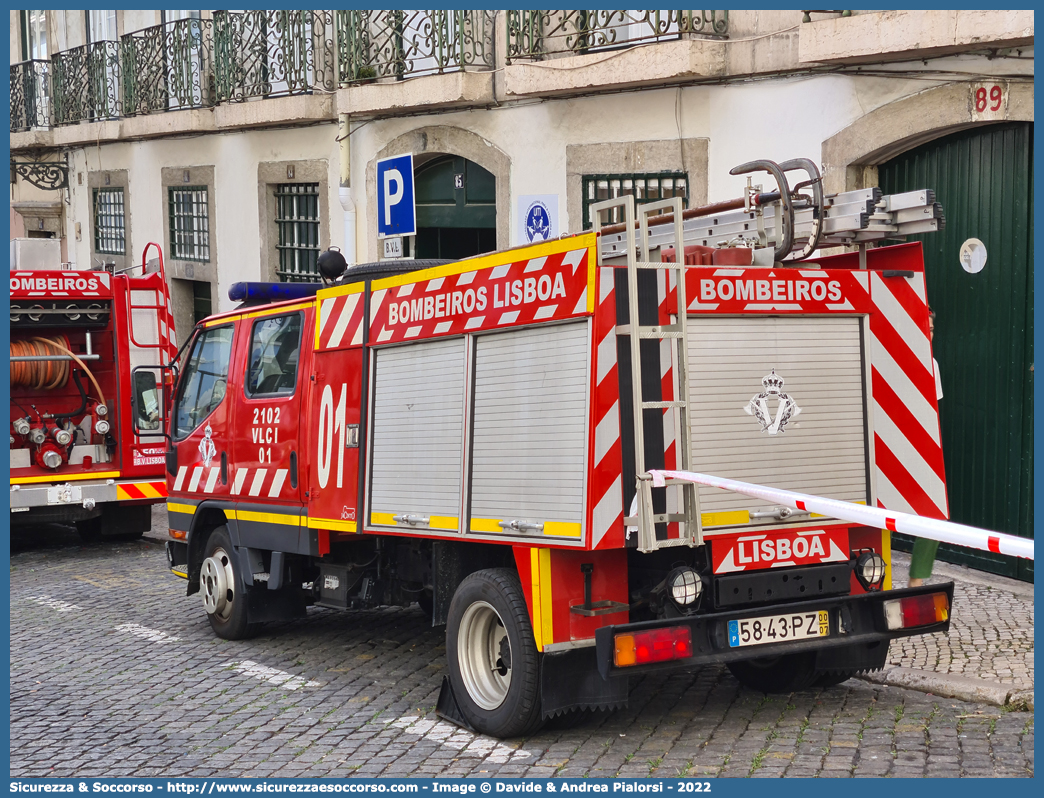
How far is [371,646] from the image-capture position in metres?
8.22

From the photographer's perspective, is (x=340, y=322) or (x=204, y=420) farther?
(x=204, y=420)

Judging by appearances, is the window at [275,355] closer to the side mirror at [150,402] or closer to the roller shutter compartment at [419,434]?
the roller shutter compartment at [419,434]

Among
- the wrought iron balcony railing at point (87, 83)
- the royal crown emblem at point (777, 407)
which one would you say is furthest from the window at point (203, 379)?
the wrought iron balcony railing at point (87, 83)

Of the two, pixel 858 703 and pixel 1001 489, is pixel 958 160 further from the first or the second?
pixel 858 703

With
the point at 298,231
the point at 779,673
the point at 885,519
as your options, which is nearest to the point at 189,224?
the point at 298,231

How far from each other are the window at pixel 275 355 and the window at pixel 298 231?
9.05 metres

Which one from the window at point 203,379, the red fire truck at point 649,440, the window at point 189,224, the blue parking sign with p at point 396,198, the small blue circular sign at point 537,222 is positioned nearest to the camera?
the red fire truck at point 649,440

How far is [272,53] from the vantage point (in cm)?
1720

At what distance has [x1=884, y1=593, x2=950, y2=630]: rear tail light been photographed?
6.03 meters

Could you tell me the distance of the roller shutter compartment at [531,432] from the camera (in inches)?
221

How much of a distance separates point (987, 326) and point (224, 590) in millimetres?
5769

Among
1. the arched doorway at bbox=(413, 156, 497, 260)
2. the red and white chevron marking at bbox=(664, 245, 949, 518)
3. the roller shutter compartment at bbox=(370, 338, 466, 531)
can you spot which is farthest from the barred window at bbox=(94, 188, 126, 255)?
the red and white chevron marking at bbox=(664, 245, 949, 518)

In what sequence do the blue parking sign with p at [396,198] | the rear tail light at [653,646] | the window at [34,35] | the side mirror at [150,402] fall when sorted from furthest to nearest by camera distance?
1. the window at [34,35]
2. the side mirror at [150,402]
3. the blue parking sign with p at [396,198]
4. the rear tail light at [653,646]

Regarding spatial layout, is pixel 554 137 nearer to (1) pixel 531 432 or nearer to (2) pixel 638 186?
(2) pixel 638 186
